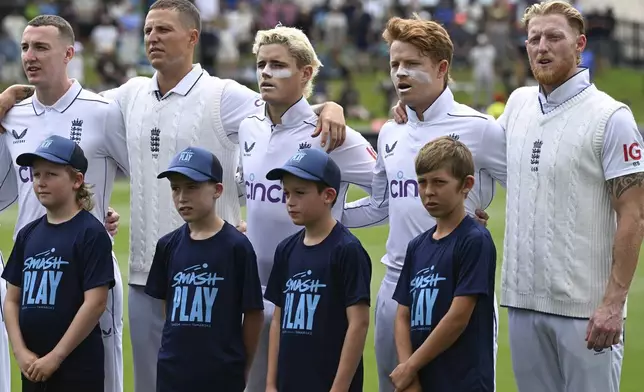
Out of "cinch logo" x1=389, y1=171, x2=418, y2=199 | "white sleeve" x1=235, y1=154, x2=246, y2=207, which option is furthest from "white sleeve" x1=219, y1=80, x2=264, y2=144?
"cinch logo" x1=389, y1=171, x2=418, y2=199

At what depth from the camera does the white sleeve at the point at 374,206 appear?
259 inches

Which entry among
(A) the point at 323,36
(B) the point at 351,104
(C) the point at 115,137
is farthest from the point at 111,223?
(A) the point at 323,36

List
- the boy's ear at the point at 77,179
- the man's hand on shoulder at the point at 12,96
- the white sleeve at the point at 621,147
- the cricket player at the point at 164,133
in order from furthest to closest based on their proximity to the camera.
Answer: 1. the man's hand on shoulder at the point at 12,96
2. the cricket player at the point at 164,133
3. the boy's ear at the point at 77,179
4. the white sleeve at the point at 621,147

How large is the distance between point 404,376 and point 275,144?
66.2 inches

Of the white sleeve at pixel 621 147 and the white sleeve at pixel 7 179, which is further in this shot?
the white sleeve at pixel 7 179

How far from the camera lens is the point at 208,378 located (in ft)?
19.0

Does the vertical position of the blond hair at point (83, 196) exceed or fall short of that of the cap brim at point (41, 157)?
it falls short

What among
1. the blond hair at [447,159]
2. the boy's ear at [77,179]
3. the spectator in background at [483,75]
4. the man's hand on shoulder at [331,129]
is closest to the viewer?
the blond hair at [447,159]

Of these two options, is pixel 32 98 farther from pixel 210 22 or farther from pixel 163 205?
pixel 210 22

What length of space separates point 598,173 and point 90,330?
107 inches

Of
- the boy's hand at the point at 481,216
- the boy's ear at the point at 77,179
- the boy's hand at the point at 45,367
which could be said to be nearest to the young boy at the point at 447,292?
the boy's hand at the point at 481,216

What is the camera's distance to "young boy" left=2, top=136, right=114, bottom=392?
6012mm

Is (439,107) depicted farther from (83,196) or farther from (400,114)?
(83,196)

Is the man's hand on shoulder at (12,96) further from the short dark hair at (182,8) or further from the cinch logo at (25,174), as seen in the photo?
the short dark hair at (182,8)
